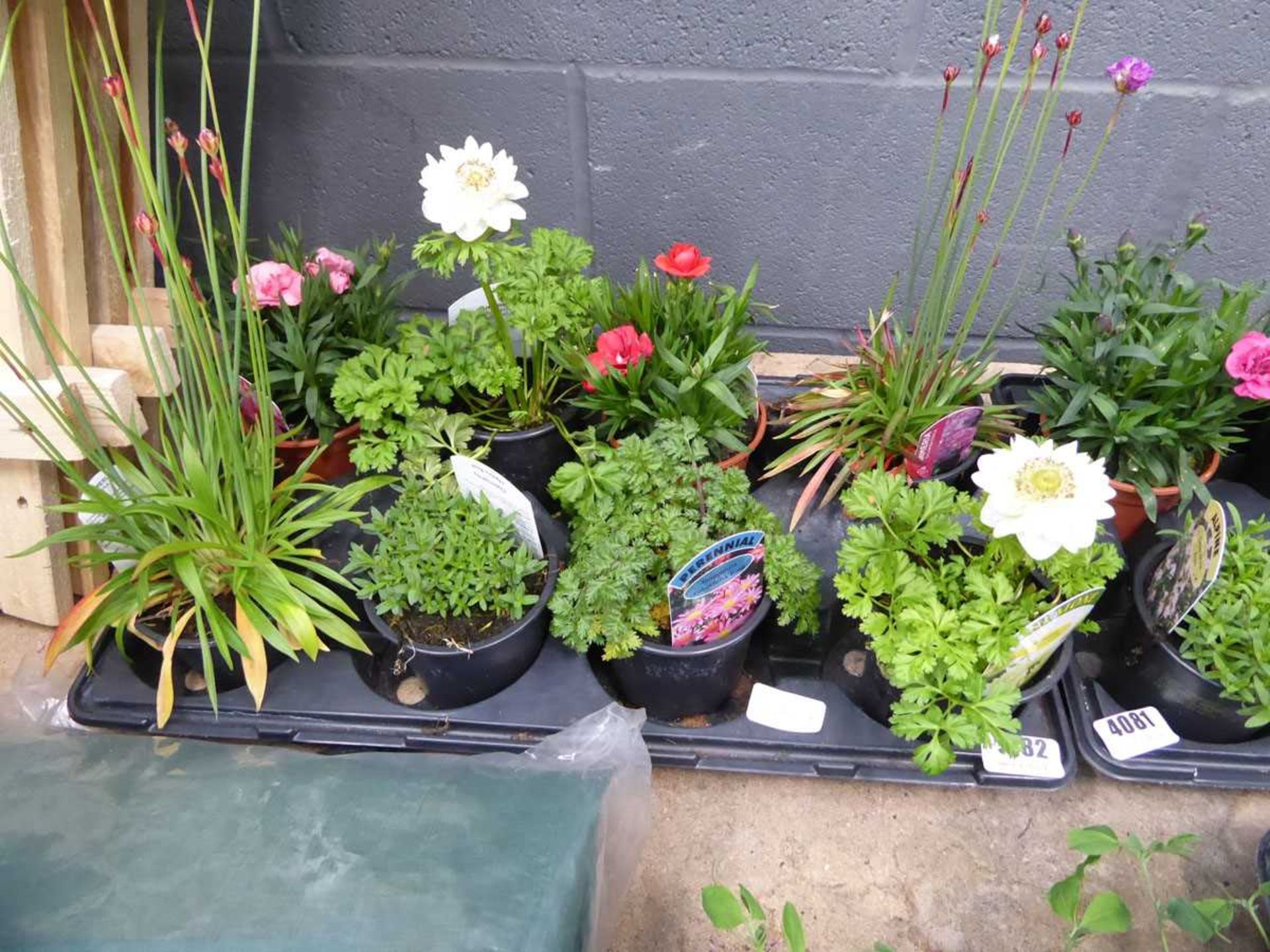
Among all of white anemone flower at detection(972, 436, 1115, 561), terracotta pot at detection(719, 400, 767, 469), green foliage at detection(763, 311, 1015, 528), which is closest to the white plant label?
terracotta pot at detection(719, 400, 767, 469)

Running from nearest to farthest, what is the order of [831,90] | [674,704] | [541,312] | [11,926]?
[11,926] → [674,704] → [541,312] → [831,90]

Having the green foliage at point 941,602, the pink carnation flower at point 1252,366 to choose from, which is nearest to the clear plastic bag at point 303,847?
the green foliage at point 941,602

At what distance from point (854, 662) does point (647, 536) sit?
14.8 inches

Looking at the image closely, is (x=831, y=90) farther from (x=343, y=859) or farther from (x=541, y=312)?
(x=343, y=859)

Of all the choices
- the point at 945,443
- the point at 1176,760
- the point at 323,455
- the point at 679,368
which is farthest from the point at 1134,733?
the point at 323,455

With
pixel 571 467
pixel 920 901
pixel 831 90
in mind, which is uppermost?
pixel 831 90

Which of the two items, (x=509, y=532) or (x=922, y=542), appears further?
(x=509, y=532)

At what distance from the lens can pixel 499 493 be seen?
1.21 meters

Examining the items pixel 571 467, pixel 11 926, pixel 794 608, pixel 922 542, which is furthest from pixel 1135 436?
pixel 11 926

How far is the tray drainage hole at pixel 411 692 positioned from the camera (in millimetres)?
1283

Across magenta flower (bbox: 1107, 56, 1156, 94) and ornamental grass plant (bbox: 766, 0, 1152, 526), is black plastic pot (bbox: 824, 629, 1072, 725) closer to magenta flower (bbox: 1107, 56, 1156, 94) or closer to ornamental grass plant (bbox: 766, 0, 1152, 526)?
ornamental grass plant (bbox: 766, 0, 1152, 526)

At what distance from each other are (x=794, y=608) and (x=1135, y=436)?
0.60m

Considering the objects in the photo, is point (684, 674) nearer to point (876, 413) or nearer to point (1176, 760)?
point (876, 413)

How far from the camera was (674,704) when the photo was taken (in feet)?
3.95
